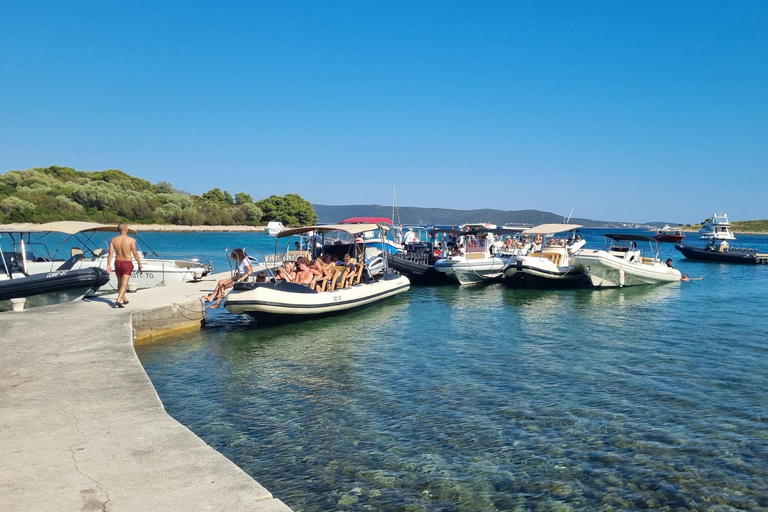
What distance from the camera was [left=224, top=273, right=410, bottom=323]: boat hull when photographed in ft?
46.8

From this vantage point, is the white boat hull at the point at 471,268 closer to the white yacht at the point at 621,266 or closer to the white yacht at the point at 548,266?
the white yacht at the point at 548,266

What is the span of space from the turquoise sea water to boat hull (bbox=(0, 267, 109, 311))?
254 centimetres

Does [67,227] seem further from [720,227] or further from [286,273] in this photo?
[720,227]

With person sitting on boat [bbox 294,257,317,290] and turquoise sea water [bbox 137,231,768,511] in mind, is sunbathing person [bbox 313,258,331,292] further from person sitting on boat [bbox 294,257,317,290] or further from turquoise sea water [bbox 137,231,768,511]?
turquoise sea water [bbox 137,231,768,511]

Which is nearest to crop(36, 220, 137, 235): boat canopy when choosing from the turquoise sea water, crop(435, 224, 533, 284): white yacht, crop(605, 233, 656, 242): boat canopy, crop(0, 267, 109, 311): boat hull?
crop(0, 267, 109, 311): boat hull

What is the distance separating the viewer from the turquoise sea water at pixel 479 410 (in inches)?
258

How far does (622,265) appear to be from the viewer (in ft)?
90.6

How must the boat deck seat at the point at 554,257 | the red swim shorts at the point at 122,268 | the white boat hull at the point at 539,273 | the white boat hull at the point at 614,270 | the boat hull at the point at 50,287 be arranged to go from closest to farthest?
the boat hull at the point at 50,287 → the red swim shorts at the point at 122,268 → the white boat hull at the point at 539,273 → the white boat hull at the point at 614,270 → the boat deck seat at the point at 554,257

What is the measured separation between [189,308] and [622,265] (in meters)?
21.1

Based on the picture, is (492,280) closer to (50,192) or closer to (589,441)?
(589,441)

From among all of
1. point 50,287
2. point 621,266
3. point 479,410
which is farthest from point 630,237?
point 50,287

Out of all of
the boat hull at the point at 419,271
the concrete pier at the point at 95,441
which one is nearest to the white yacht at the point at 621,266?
the boat hull at the point at 419,271

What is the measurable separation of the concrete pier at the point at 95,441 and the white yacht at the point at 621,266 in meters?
22.2

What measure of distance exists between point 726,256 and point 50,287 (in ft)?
180
